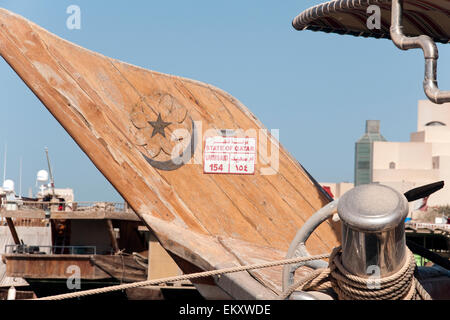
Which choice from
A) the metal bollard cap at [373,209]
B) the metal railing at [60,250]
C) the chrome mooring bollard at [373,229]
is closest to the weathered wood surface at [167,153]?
the chrome mooring bollard at [373,229]

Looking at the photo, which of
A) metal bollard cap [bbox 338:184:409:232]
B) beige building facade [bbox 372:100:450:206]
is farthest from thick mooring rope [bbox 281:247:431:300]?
beige building facade [bbox 372:100:450:206]

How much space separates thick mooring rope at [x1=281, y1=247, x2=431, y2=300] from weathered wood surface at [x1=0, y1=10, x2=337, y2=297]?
1753mm

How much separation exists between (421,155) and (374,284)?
258ft

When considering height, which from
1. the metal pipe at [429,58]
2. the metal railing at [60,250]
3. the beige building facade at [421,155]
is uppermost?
the metal pipe at [429,58]

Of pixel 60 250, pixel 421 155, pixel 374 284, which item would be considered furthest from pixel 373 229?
pixel 421 155

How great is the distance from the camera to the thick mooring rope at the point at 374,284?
4.06 m

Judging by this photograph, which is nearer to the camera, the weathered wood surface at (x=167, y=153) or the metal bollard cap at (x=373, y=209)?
the metal bollard cap at (x=373, y=209)

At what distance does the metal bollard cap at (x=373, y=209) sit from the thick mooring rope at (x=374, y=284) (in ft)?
1.38

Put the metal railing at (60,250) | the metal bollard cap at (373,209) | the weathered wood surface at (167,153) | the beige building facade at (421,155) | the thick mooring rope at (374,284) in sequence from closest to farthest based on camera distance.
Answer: the metal bollard cap at (373,209) < the thick mooring rope at (374,284) < the weathered wood surface at (167,153) < the metal railing at (60,250) < the beige building facade at (421,155)

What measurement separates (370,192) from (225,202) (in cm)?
373

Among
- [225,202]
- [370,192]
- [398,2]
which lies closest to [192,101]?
[225,202]

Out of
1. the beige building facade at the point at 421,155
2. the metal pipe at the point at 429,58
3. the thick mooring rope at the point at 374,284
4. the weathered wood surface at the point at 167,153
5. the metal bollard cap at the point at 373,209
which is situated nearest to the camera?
the metal bollard cap at the point at 373,209

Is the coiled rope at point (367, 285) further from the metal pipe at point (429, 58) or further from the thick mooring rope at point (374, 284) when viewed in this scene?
the metal pipe at point (429, 58)
